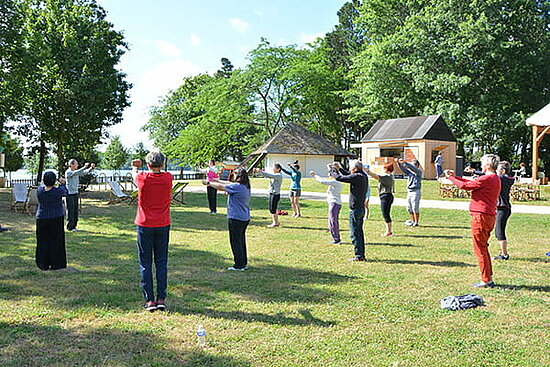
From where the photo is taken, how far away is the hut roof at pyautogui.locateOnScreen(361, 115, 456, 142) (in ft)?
113

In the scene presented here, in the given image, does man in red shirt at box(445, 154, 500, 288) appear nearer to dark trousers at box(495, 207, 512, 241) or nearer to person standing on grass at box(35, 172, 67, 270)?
dark trousers at box(495, 207, 512, 241)

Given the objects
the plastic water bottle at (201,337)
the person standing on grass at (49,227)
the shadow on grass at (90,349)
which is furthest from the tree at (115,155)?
the plastic water bottle at (201,337)

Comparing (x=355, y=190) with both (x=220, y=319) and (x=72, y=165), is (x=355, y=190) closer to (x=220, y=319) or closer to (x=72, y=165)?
(x=220, y=319)

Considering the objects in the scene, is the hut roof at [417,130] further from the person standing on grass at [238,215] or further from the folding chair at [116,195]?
the person standing on grass at [238,215]

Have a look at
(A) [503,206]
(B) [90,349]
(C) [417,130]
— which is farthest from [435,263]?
(C) [417,130]

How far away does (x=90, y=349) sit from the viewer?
4.22 metres

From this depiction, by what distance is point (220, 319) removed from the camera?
5082mm

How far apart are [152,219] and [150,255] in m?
0.45

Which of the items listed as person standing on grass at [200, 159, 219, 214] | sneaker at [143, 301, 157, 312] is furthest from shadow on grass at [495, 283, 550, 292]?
person standing on grass at [200, 159, 219, 214]

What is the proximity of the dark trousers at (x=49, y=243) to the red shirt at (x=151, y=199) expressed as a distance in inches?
106

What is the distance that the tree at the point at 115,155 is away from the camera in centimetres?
5727

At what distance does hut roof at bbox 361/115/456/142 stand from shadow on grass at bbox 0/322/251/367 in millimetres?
32514

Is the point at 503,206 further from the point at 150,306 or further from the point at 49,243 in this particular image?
the point at 49,243

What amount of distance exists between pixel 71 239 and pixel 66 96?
1346 cm
